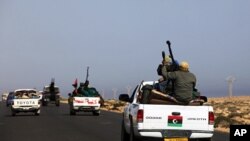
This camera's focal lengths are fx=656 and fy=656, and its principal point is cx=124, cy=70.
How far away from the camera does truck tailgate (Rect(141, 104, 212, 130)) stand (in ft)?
46.8

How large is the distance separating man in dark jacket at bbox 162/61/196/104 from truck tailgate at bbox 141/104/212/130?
0.63 meters

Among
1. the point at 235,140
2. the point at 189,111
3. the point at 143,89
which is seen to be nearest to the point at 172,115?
the point at 189,111

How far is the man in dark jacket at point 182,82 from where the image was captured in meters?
15.0

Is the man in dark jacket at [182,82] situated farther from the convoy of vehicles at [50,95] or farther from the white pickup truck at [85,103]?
the convoy of vehicles at [50,95]

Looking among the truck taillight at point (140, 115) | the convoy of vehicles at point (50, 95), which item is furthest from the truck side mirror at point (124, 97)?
the convoy of vehicles at point (50, 95)

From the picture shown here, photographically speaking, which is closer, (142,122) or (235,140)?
(235,140)

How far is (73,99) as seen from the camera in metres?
41.1

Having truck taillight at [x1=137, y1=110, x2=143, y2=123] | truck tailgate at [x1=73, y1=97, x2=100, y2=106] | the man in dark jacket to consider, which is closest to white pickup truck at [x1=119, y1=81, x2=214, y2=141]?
truck taillight at [x1=137, y1=110, x2=143, y2=123]

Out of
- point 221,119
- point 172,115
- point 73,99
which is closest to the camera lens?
point 172,115

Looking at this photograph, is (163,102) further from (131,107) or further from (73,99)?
(73,99)

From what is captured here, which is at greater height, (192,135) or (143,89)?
(143,89)

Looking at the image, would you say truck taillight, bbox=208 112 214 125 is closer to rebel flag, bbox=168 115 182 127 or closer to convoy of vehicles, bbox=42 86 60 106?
rebel flag, bbox=168 115 182 127

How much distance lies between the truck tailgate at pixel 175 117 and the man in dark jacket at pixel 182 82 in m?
0.63

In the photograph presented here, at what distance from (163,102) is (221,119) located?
21.8 m
